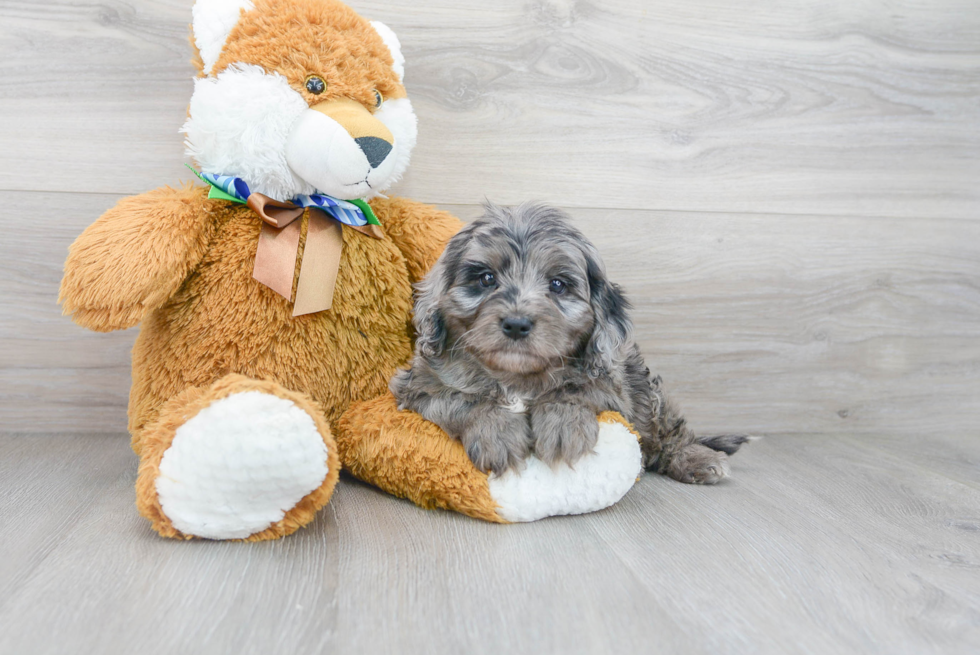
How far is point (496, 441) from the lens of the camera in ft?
5.25

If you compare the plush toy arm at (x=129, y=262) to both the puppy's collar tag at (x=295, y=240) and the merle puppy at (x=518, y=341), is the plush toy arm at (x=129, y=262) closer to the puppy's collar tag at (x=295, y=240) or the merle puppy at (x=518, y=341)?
the puppy's collar tag at (x=295, y=240)

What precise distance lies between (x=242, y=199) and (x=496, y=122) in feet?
2.97

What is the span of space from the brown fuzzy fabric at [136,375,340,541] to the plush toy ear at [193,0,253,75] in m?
0.81

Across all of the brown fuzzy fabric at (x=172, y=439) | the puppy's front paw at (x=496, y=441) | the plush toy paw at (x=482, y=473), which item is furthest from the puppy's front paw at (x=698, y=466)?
the brown fuzzy fabric at (x=172, y=439)

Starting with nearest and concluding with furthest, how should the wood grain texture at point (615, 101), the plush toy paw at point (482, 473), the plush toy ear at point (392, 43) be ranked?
the plush toy paw at point (482, 473) → the plush toy ear at point (392, 43) → the wood grain texture at point (615, 101)

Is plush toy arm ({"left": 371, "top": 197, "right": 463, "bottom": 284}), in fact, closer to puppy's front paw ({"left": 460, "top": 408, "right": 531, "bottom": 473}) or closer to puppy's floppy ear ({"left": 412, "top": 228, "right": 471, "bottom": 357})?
puppy's floppy ear ({"left": 412, "top": 228, "right": 471, "bottom": 357})

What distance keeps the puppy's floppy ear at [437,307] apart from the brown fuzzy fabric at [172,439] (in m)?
0.33

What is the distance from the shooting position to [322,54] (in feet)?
5.56

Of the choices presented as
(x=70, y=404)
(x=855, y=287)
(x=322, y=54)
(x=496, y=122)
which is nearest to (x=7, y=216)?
(x=70, y=404)

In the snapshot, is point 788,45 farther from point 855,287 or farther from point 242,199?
point 242,199

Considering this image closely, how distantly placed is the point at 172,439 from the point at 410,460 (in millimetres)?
524

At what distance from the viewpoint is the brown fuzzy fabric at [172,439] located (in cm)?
143

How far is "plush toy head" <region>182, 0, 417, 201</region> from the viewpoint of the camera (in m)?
1.64

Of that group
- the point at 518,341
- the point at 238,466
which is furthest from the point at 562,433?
the point at 238,466
